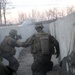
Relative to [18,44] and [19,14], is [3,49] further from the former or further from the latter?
[19,14]

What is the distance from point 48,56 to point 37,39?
57cm

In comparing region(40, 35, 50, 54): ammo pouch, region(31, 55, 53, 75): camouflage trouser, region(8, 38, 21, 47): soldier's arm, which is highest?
region(40, 35, 50, 54): ammo pouch

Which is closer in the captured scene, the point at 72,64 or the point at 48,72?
the point at 72,64

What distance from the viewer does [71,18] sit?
19.2 feet

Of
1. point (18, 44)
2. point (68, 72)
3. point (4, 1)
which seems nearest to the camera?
point (68, 72)

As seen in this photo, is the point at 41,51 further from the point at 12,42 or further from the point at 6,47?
the point at 6,47

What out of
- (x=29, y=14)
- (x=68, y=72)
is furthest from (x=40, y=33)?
(x=29, y=14)

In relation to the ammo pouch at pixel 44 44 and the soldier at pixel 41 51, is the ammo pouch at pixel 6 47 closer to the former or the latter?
the soldier at pixel 41 51

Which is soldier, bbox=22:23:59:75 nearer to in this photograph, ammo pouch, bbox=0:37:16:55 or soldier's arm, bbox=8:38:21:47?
soldier's arm, bbox=8:38:21:47

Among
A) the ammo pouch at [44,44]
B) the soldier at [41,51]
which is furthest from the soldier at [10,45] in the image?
the ammo pouch at [44,44]

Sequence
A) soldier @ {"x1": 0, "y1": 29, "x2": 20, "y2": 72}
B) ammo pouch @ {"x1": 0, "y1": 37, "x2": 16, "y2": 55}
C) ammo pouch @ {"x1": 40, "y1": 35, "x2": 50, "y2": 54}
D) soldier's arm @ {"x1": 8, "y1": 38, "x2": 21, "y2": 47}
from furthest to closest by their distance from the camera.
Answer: ammo pouch @ {"x1": 0, "y1": 37, "x2": 16, "y2": 55} < soldier @ {"x1": 0, "y1": 29, "x2": 20, "y2": 72} < soldier's arm @ {"x1": 8, "y1": 38, "x2": 21, "y2": 47} < ammo pouch @ {"x1": 40, "y1": 35, "x2": 50, "y2": 54}

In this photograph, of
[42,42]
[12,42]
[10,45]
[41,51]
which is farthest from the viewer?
[10,45]

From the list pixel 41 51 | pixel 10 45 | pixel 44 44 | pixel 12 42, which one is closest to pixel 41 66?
pixel 41 51

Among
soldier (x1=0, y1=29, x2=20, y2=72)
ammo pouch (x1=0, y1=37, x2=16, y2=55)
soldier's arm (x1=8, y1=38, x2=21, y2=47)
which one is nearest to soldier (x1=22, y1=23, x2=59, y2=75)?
soldier's arm (x1=8, y1=38, x2=21, y2=47)
